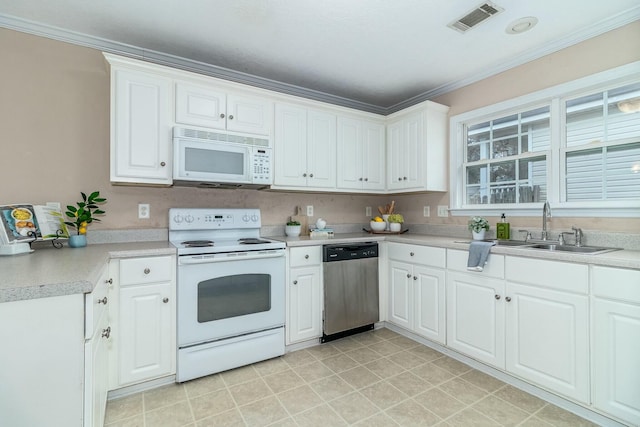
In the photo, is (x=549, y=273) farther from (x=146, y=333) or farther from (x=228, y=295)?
(x=146, y=333)

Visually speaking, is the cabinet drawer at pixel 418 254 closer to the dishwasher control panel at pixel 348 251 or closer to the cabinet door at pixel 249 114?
the dishwasher control panel at pixel 348 251

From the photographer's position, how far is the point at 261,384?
2123 mm

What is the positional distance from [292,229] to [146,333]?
1.51m

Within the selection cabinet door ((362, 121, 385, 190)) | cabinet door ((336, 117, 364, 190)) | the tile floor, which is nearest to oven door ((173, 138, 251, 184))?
cabinet door ((336, 117, 364, 190))

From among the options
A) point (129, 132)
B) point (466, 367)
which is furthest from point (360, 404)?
point (129, 132)

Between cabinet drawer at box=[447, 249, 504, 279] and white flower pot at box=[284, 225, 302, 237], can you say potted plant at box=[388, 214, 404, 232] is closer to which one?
cabinet drawer at box=[447, 249, 504, 279]

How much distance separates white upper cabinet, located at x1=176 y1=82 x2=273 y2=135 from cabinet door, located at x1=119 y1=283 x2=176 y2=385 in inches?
51.0

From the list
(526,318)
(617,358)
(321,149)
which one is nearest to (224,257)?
(321,149)

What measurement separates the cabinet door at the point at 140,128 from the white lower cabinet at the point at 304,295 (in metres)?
1.21

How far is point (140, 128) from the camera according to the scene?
7.42ft

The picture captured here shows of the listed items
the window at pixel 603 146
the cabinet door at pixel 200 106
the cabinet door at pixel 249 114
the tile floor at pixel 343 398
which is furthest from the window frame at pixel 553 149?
the cabinet door at pixel 200 106

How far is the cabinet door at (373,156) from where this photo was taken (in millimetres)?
3373

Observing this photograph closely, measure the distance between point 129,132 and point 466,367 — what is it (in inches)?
120

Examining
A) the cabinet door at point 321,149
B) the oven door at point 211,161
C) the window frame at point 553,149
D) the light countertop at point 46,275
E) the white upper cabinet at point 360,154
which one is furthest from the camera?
the white upper cabinet at point 360,154
